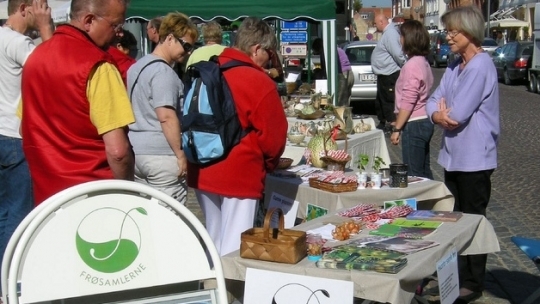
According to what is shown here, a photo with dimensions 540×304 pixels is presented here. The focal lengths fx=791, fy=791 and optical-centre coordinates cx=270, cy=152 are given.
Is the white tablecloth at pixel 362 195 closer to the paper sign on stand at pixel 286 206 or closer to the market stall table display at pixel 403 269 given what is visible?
the paper sign on stand at pixel 286 206

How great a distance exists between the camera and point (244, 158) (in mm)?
4102

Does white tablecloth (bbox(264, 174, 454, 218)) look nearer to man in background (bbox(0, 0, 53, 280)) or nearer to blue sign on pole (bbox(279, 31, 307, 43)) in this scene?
man in background (bbox(0, 0, 53, 280))

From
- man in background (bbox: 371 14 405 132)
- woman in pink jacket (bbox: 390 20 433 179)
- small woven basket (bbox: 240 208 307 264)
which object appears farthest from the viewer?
man in background (bbox: 371 14 405 132)

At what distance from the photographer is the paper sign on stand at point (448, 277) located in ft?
10.7

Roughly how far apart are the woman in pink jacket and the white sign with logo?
11.8 ft

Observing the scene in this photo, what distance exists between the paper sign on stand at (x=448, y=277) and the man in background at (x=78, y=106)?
4.36 ft

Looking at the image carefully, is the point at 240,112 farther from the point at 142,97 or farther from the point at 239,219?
the point at 142,97

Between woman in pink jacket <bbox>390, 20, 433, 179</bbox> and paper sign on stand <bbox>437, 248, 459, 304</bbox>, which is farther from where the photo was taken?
woman in pink jacket <bbox>390, 20, 433, 179</bbox>

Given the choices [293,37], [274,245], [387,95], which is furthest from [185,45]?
[293,37]

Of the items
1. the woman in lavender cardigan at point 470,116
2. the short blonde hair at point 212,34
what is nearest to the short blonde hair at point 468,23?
the woman in lavender cardigan at point 470,116

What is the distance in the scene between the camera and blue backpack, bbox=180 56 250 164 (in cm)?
403

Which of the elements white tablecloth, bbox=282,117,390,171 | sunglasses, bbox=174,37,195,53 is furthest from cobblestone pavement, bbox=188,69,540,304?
sunglasses, bbox=174,37,195,53

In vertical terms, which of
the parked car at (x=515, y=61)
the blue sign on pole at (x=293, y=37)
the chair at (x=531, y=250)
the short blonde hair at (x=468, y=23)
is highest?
the short blonde hair at (x=468, y=23)

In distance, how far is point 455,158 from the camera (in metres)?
4.64
